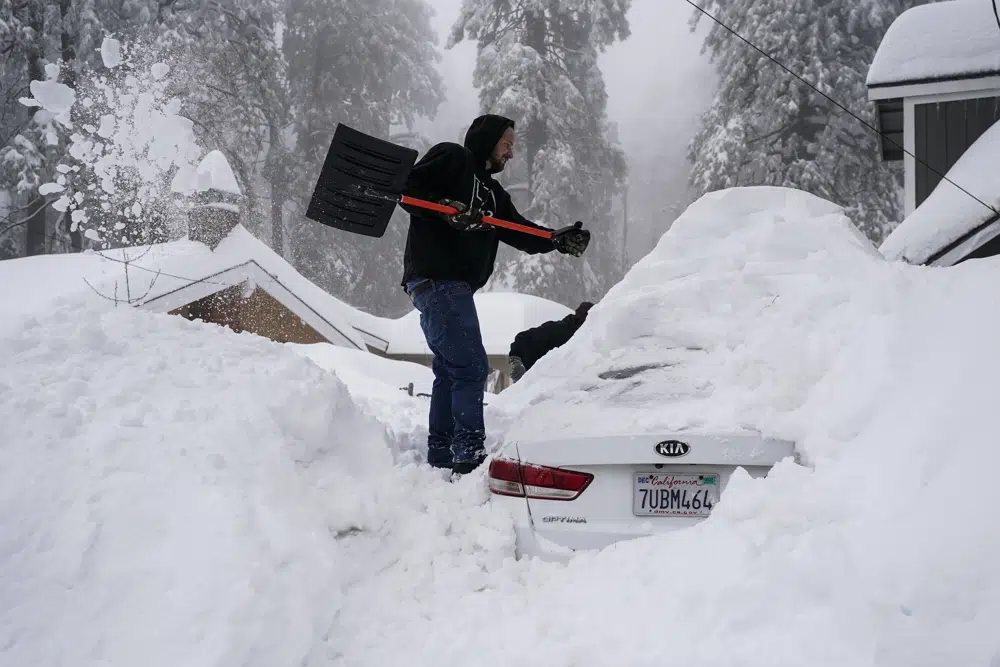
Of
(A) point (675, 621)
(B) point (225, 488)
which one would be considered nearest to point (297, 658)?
(B) point (225, 488)

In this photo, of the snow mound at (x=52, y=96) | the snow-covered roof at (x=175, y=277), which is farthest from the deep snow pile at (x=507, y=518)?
the snow mound at (x=52, y=96)

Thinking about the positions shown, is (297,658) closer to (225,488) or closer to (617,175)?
(225,488)

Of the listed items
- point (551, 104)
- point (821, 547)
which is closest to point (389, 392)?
point (821, 547)

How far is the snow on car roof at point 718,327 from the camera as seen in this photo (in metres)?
2.78

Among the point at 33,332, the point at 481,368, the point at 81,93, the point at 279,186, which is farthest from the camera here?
the point at 279,186

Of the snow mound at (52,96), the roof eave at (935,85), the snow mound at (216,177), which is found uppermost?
the snow mound at (52,96)

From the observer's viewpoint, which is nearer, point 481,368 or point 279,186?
point 481,368

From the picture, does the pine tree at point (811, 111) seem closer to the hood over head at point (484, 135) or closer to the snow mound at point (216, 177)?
the snow mound at point (216, 177)

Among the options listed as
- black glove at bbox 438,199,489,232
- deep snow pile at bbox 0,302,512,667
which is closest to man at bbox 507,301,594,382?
black glove at bbox 438,199,489,232

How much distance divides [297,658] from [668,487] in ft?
4.26

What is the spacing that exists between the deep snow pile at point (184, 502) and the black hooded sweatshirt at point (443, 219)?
2.60 ft

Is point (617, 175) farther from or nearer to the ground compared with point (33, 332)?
farther from the ground

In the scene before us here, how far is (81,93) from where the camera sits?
69.5ft

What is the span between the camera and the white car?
8.39 ft
